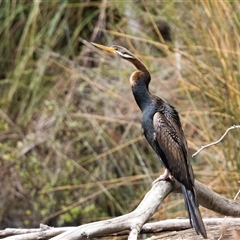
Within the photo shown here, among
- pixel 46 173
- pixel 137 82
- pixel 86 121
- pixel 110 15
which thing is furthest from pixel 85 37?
pixel 137 82

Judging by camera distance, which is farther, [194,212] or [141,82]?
[141,82]

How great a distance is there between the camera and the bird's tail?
201 centimetres

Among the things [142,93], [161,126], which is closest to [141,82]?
[142,93]

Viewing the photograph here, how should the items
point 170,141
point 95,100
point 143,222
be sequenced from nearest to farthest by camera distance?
point 143,222 → point 170,141 → point 95,100

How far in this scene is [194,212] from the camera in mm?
2070

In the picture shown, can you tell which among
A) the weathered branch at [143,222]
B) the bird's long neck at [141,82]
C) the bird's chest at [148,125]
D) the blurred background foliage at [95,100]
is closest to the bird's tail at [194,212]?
the weathered branch at [143,222]

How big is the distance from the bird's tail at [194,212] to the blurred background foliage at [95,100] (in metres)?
0.95

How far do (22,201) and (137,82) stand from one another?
6.84 feet

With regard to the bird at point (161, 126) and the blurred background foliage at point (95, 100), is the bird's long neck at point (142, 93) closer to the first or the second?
the bird at point (161, 126)

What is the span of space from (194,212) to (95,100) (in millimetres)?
2375

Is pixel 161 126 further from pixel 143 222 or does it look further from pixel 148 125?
pixel 143 222

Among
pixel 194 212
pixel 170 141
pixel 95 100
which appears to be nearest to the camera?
pixel 194 212

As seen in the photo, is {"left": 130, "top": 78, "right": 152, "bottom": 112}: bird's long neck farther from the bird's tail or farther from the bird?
the bird's tail

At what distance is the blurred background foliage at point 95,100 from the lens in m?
3.29
